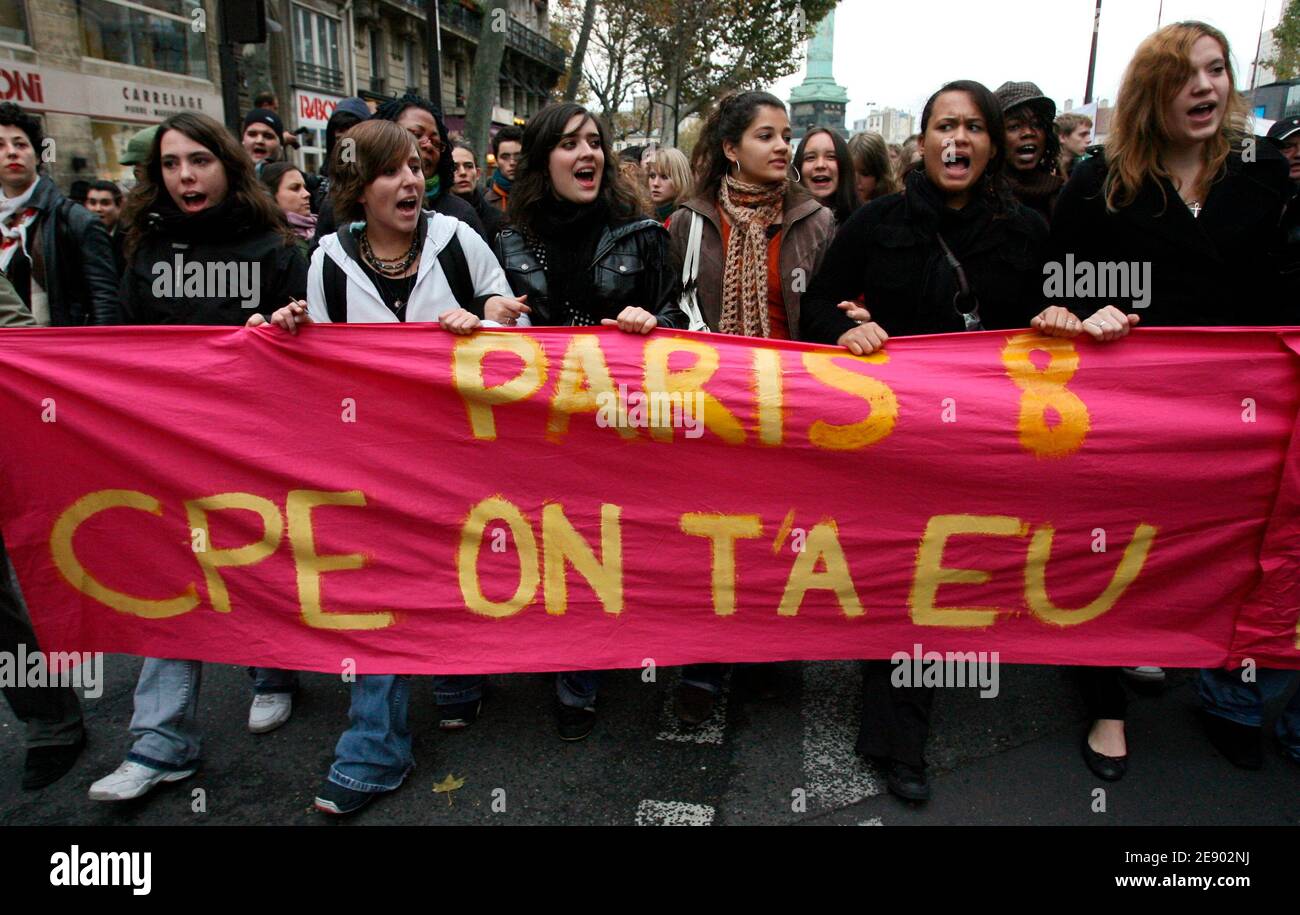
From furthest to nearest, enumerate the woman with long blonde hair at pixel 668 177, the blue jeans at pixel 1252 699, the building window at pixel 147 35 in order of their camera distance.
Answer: the building window at pixel 147 35
the woman with long blonde hair at pixel 668 177
the blue jeans at pixel 1252 699

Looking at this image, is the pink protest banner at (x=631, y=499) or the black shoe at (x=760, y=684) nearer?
the pink protest banner at (x=631, y=499)

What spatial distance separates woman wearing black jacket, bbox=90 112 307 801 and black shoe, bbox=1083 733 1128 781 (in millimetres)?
2913

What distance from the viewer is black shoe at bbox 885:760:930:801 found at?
2.76 metres

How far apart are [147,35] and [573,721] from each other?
68.9 ft

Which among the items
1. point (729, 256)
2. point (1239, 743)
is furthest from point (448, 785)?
point (1239, 743)

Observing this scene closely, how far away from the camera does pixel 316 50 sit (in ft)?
86.8

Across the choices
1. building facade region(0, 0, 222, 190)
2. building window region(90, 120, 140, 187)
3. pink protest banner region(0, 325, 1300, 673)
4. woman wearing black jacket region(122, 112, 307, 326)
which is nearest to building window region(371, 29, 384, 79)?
building facade region(0, 0, 222, 190)

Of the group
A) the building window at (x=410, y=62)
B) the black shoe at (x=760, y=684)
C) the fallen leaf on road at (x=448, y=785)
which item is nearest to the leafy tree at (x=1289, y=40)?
the building window at (x=410, y=62)

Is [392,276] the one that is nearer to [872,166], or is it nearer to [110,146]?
[872,166]

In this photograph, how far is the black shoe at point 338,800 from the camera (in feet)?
8.87

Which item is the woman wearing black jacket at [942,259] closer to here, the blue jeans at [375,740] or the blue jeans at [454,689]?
the blue jeans at [454,689]

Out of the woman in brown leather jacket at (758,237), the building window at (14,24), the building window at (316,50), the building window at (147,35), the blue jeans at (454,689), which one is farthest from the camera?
the building window at (316,50)

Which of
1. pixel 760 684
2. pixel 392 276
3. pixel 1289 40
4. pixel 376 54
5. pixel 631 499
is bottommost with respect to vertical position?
pixel 760 684

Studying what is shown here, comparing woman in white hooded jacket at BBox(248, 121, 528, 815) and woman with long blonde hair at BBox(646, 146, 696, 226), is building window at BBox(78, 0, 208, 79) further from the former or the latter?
woman in white hooded jacket at BBox(248, 121, 528, 815)
